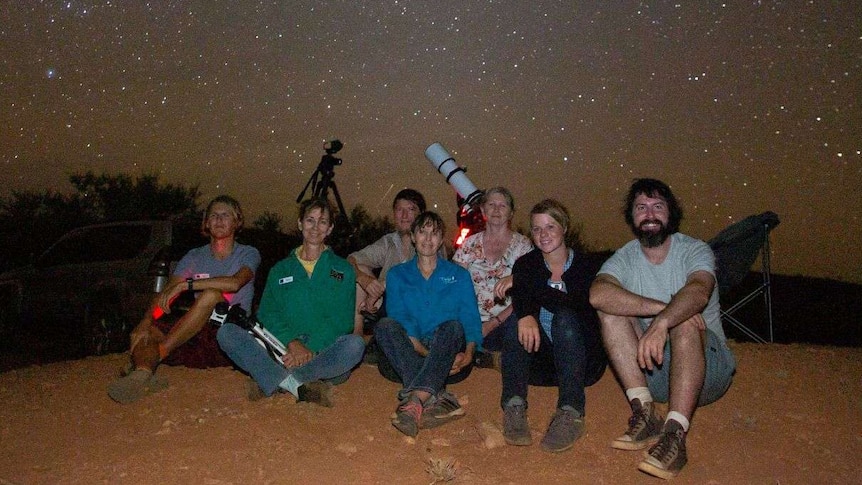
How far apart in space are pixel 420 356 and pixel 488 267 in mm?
1043

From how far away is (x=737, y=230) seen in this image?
5.70m

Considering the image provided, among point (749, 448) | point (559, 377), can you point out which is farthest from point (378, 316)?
point (749, 448)

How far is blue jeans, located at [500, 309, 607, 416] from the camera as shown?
3.41 metres

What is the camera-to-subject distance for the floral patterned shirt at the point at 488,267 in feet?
15.0

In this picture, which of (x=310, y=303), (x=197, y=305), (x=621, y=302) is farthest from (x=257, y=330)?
(x=621, y=302)

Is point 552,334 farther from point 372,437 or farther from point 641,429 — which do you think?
point 372,437

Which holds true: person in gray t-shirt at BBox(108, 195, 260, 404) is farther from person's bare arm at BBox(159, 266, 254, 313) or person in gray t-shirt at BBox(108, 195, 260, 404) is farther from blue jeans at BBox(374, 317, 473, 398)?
blue jeans at BBox(374, 317, 473, 398)

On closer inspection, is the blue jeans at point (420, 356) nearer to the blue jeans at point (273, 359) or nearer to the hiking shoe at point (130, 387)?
the blue jeans at point (273, 359)

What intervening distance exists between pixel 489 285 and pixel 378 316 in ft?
3.03

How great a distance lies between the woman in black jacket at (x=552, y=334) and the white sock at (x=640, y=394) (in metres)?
0.25

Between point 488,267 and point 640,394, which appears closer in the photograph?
point 640,394

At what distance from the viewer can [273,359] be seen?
397cm

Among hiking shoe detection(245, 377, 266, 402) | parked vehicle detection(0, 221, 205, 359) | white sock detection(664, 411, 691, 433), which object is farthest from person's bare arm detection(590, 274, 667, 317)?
parked vehicle detection(0, 221, 205, 359)

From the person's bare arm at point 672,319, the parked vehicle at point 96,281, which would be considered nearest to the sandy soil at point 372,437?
the person's bare arm at point 672,319
